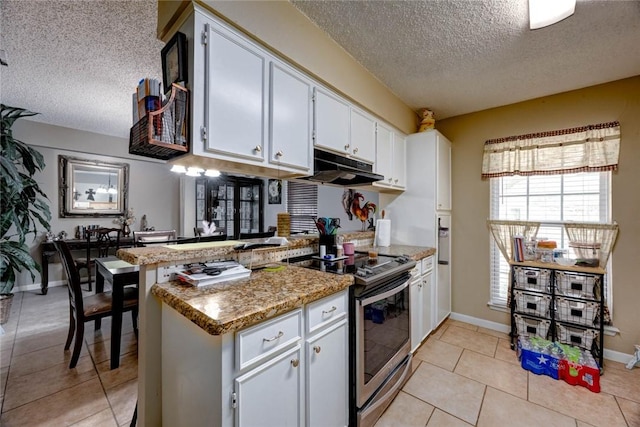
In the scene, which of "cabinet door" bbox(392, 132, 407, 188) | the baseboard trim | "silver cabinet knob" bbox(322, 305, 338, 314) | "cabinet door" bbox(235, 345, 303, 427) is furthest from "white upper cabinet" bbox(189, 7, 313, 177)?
the baseboard trim

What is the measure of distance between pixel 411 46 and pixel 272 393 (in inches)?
91.6

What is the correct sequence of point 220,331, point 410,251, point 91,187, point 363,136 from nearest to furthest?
1. point 220,331
2. point 363,136
3. point 410,251
4. point 91,187

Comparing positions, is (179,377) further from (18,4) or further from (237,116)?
(18,4)

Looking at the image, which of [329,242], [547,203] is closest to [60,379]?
[329,242]

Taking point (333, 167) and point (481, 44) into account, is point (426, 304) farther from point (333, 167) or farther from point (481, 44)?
point (481, 44)

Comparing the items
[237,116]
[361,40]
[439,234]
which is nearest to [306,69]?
[361,40]

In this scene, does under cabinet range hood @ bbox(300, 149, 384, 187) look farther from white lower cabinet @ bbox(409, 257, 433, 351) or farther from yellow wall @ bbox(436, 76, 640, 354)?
yellow wall @ bbox(436, 76, 640, 354)

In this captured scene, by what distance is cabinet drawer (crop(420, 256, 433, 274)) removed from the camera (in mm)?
2449

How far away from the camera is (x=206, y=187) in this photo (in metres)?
5.20

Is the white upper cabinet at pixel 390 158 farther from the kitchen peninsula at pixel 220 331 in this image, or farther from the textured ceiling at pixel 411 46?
the kitchen peninsula at pixel 220 331

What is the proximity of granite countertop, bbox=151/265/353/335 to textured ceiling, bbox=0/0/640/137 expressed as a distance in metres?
1.65

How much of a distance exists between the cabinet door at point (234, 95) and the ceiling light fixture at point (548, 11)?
1.59 metres

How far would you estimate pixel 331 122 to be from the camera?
6.66 feet

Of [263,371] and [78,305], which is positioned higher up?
[263,371]
